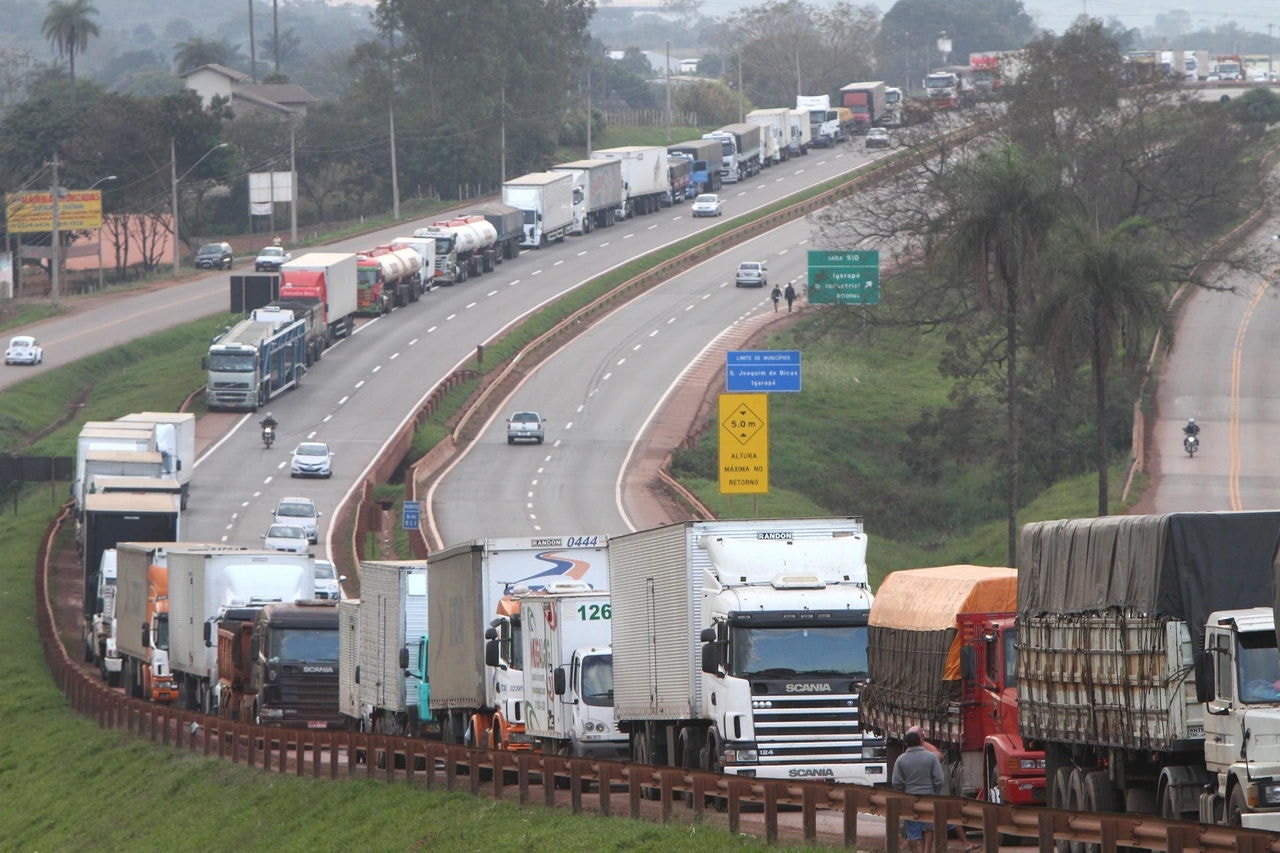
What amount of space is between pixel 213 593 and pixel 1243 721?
2902cm

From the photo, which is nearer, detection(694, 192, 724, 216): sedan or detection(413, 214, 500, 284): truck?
detection(413, 214, 500, 284): truck

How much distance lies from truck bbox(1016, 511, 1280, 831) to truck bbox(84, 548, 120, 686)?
33990 millimetres

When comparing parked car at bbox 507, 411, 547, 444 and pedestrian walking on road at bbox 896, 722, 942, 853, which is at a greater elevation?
pedestrian walking on road at bbox 896, 722, 942, 853

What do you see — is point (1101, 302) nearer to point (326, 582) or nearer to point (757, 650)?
point (326, 582)

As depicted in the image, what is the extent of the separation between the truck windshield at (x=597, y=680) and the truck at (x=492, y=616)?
4.28ft

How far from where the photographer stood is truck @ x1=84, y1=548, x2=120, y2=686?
168 feet

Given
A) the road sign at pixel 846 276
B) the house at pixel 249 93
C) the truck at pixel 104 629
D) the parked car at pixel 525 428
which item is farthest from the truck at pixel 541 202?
the truck at pixel 104 629

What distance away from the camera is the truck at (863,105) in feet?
537

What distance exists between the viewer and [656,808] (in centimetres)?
2216

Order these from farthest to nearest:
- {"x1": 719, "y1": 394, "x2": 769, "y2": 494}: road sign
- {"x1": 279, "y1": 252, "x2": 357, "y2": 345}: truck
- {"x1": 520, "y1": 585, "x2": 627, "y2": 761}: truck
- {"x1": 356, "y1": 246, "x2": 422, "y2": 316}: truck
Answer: {"x1": 356, "y1": 246, "x2": 422, "y2": 316}: truck, {"x1": 279, "y1": 252, "x2": 357, "y2": 345}: truck, {"x1": 719, "y1": 394, "x2": 769, "y2": 494}: road sign, {"x1": 520, "y1": 585, "x2": 627, "y2": 761}: truck

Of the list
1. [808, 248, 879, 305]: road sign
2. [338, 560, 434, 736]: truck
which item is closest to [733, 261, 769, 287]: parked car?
[808, 248, 879, 305]: road sign

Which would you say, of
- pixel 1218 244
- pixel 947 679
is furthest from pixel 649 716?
pixel 1218 244

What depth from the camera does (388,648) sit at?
33844 millimetres

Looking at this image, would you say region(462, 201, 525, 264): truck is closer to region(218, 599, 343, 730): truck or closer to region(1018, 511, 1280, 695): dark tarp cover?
region(218, 599, 343, 730): truck
